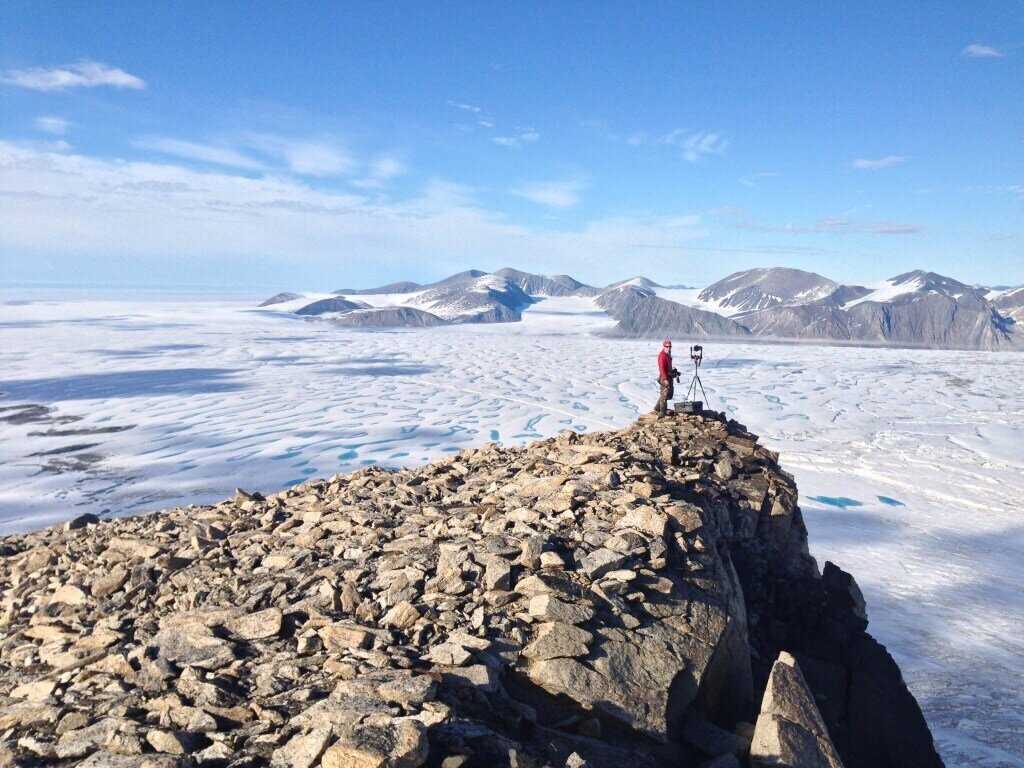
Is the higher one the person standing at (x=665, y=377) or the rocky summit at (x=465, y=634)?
the person standing at (x=665, y=377)

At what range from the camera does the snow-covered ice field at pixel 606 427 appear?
1163cm

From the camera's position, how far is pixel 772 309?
89.1m

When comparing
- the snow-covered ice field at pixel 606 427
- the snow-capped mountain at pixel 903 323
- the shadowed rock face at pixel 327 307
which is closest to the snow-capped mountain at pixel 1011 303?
the snow-capped mountain at pixel 903 323

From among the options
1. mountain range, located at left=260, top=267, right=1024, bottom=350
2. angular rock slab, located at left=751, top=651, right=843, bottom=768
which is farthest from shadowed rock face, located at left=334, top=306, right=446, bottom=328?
angular rock slab, located at left=751, top=651, right=843, bottom=768

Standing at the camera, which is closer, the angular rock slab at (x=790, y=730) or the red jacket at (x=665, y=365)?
the angular rock slab at (x=790, y=730)

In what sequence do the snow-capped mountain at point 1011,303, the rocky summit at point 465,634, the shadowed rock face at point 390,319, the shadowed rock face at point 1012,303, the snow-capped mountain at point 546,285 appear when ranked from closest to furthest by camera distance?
the rocky summit at point 465,634 < the shadowed rock face at point 390,319 < the shadowed rock face at point 1012,303 < the snow-capped mountain at point 1011,303 < the snow-capped mountain at point 546,285

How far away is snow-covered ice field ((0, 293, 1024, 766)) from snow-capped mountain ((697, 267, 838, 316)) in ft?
184

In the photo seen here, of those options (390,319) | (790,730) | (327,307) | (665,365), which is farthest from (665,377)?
(327,307)

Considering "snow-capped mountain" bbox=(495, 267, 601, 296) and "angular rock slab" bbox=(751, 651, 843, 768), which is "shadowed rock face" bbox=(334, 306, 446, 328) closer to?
"snow-capped mountain" bbox=(495, 267, 601, 296)

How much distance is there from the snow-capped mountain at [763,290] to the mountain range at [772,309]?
18 cm

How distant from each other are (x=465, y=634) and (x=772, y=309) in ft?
305

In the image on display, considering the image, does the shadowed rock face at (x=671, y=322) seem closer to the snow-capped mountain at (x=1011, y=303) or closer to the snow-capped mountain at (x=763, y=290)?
the snow-capped mountain at (x=763, y=290)

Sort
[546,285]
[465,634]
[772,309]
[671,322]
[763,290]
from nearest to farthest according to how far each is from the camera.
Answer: [465,634] < [671,322] < [772,309] < [763,290] < [546,285]

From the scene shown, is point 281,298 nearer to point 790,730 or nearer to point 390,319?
point 390,319
